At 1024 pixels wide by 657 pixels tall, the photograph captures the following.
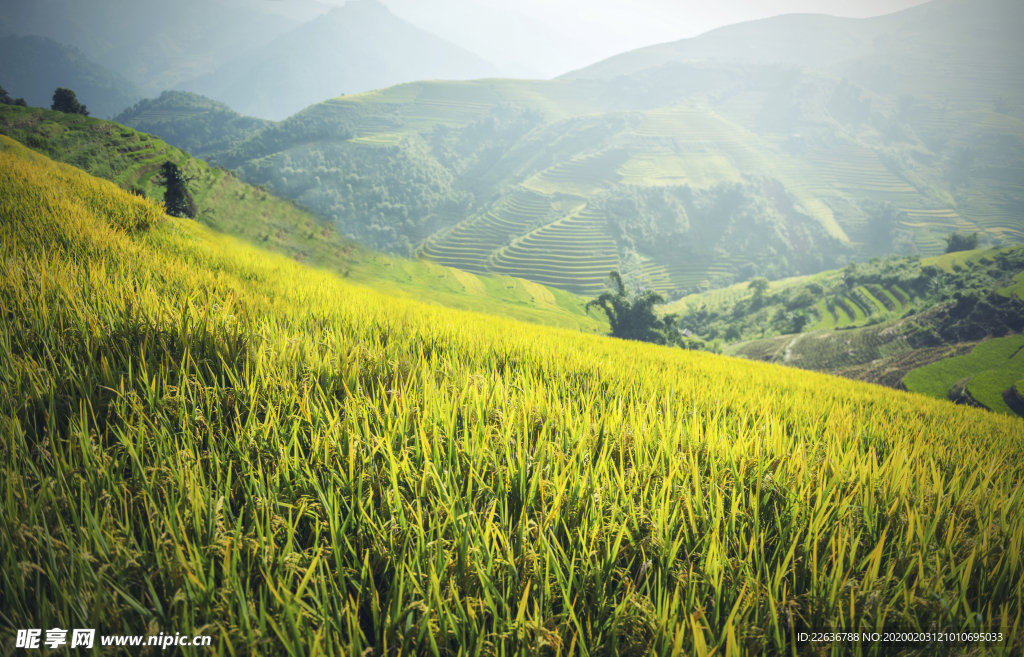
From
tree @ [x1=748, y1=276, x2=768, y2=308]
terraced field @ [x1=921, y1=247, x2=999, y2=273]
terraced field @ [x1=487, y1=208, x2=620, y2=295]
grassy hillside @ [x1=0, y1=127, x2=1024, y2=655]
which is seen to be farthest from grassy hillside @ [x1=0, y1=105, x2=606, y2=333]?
terraced field @ [x1=921, y1=247, x2=999, y2=273]

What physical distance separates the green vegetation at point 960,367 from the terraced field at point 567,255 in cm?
7954

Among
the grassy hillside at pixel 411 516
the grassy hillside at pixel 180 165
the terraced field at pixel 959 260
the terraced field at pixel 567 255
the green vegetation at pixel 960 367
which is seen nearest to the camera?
the grassy hillside at pixel 411 516

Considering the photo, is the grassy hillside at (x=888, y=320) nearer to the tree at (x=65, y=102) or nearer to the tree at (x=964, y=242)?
the tree at (x=964, y=242)

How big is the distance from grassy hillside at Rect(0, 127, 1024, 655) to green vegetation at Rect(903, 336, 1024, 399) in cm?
8287

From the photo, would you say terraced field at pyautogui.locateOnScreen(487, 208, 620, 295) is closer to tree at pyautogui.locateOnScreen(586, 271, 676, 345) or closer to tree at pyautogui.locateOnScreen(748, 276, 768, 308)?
tree at pyautogui.locateOnScreen(748, 276, 768, 308)

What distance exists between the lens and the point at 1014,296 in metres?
89.1

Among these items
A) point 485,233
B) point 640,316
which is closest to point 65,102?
point 640,316

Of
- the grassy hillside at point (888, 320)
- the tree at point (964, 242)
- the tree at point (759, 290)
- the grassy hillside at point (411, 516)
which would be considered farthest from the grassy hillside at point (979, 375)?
the tree at point (964, 242)

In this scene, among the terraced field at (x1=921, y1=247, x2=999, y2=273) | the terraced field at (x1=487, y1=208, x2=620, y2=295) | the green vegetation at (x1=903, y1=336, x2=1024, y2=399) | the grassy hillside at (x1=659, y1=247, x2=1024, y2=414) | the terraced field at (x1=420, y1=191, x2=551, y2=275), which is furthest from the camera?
the terraced field at (x1=420, y1=191, x2=551, y2=275)

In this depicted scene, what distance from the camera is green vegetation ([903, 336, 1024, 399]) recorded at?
61.5 meters

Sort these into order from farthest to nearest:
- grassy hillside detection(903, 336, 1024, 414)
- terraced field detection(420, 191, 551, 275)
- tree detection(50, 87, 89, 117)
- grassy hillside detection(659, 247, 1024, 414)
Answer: terraced field detection(420, 191, 551, 275) → grassy hillside detection(659, 247, 1024, 414) → grassy hillside detection(903, 336, 1024, 414) → tree detection(50, 87, 89, 117)

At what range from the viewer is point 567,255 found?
487 feet

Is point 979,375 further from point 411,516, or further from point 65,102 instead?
point 65,102

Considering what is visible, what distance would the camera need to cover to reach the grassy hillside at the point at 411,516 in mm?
837
